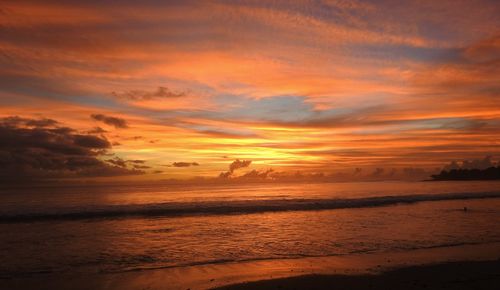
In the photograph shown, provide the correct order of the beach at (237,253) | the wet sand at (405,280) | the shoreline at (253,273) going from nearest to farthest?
the wet sand at (405,280)
the shoreline at (253,273)
the beach at (237,253)

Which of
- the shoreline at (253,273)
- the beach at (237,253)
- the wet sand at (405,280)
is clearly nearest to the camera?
the wet sand at (405,280)

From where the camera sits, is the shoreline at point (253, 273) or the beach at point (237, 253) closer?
the shoreline at point (253, 273)

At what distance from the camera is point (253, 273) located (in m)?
13.6

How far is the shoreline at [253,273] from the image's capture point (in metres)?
12.3

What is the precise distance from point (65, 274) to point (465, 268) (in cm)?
1480

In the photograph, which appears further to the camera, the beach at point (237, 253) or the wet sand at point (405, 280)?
the beach at point (237, 253)

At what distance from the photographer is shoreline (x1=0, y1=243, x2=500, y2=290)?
1228cm

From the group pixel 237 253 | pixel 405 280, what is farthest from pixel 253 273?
pixel 405 280

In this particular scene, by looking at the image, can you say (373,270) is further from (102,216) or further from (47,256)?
(102,216)

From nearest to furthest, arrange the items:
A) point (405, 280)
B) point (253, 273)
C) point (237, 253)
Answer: point (405, 280) < point (253, 273) < point (237, 253)

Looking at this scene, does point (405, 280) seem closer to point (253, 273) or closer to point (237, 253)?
point (253, 273)

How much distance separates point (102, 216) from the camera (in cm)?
3869

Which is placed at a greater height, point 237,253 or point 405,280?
point 405,280


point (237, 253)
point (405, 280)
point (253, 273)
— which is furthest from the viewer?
point (237, 253)
